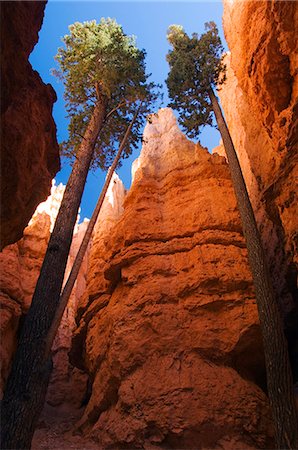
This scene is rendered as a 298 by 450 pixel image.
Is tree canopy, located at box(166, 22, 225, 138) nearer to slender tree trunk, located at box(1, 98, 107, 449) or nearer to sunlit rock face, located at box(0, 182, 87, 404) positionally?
slender tree trunk, located at box(1, 98, 107, 449)

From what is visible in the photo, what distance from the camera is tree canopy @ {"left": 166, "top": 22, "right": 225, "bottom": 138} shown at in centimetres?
1533

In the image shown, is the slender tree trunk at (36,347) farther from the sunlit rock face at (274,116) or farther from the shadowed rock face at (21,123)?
the sunlit rock face at (274,116)

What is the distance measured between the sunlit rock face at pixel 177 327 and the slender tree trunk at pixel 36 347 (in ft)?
12.7

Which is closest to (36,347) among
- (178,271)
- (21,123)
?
(21,123)


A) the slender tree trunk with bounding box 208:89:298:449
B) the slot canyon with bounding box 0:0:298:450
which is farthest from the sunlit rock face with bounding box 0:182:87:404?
the slender tree trunk with bounding box 208:89:298:449

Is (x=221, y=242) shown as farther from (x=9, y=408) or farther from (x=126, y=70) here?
(x=9, y=408)

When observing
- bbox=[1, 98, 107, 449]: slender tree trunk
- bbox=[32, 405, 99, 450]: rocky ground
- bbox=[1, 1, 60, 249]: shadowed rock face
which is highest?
bbox=[1, 1, 60, 249]: shadowed rock face

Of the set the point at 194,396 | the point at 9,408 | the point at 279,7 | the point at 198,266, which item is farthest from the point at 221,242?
the point at 9,408

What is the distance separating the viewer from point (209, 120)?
1560 cm

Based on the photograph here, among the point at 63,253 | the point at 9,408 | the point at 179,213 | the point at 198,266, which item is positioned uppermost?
the point at 179,213

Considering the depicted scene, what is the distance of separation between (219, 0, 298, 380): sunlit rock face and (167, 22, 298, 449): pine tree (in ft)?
2.83

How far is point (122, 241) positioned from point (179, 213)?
2.81 meters

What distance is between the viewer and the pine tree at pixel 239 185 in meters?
7.16

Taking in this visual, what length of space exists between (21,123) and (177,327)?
785 centimetres
